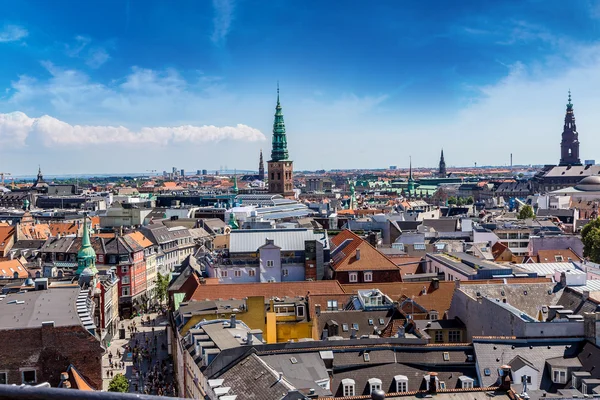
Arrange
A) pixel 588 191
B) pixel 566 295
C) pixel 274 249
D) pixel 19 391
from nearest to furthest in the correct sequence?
pixel 19 391 < pixel 566 295 < pixel 274 249 < pixel 588 191

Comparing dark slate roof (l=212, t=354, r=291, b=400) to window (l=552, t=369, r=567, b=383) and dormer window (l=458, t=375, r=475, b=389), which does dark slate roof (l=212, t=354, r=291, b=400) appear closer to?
dormer window (l=458, t=375, r=475, b=389)

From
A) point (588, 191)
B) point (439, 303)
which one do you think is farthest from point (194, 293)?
point (588, 191)

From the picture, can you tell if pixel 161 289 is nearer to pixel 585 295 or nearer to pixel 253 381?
pixel 585 295

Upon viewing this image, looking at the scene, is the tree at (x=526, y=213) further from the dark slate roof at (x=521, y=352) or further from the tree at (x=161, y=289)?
the dark slate roof at (x=521, y=352)

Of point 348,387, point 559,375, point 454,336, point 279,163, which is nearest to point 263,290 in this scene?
point 454,336

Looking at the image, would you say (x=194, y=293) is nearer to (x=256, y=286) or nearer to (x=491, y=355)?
(x=256, y=286)

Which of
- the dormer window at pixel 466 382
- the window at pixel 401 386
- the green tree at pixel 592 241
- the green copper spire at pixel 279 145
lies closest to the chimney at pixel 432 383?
the window at pixel 401 386
